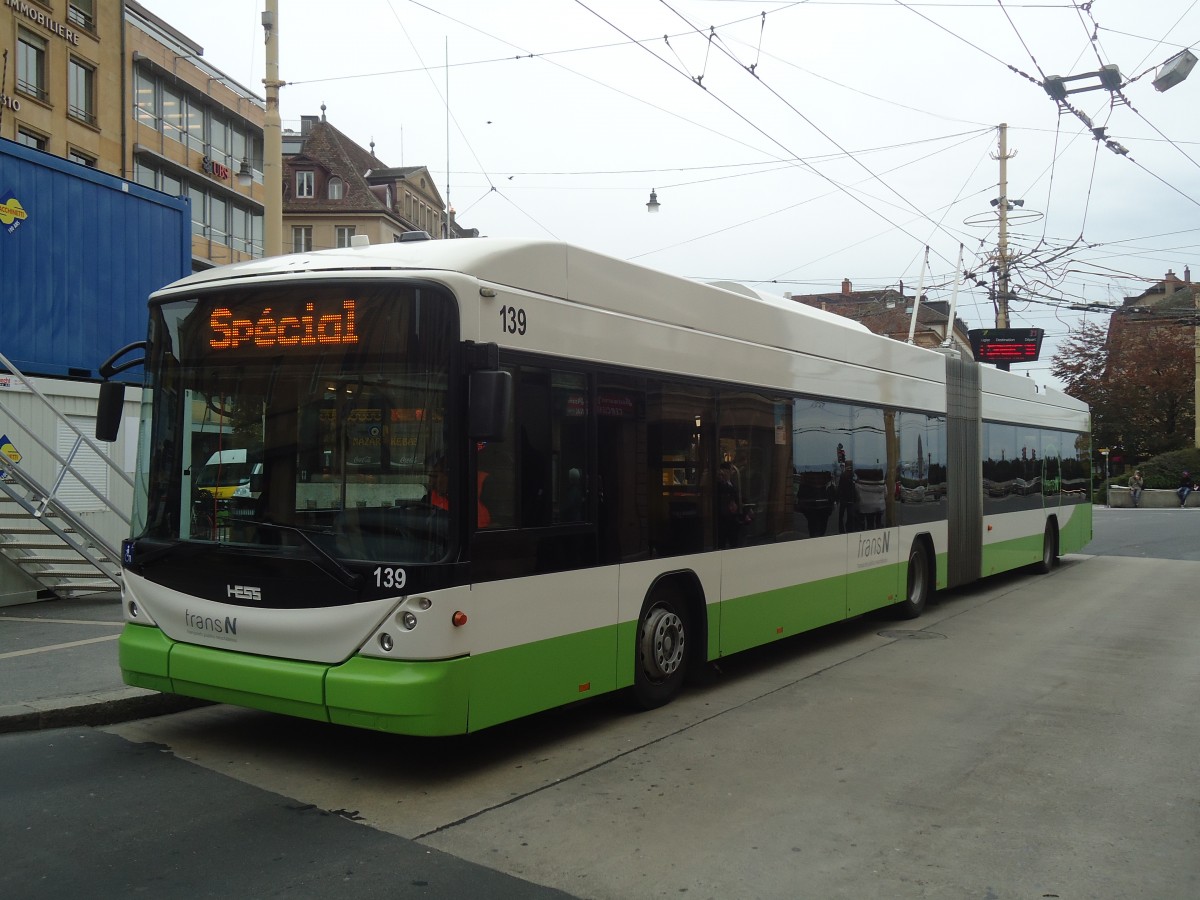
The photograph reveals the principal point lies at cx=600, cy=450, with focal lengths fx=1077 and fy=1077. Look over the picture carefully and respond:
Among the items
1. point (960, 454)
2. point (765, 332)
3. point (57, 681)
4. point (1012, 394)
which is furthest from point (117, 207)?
point (1012, 394)

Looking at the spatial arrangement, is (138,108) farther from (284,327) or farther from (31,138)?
(284,327)

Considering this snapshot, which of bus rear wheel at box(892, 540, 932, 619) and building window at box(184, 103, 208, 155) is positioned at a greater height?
building window at box(184, 103, 208, 155)

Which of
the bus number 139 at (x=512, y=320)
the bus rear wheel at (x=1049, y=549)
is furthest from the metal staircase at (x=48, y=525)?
the bus rear wheel at (x=1049, y=549)

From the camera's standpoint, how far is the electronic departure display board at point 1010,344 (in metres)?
29.9

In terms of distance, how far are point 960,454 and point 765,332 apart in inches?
235

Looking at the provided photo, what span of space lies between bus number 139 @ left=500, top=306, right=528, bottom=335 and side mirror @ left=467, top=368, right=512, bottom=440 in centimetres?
62

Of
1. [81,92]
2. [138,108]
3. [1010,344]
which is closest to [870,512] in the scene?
[1010,344]

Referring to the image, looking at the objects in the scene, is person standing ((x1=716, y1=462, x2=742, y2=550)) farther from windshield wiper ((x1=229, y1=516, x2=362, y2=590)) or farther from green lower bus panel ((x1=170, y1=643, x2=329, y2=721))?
green lower bus panel ((x1=170, y1=643, x2=329, y2=721))

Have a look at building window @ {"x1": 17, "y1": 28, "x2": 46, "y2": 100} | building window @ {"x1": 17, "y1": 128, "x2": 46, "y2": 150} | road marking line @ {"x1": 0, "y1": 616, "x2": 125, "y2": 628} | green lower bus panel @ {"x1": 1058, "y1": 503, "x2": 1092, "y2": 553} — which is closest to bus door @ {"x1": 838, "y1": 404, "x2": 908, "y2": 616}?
road marking line @ {"x1": 0, "y1": 616, "x2": 125, "y2": 628}

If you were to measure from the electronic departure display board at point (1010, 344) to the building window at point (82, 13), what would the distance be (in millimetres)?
30761

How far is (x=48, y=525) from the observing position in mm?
11414

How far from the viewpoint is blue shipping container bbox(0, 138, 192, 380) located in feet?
41.0

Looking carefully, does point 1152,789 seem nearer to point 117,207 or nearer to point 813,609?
point 813,609

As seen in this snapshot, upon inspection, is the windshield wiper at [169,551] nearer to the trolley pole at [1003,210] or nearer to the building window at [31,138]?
the trolley pole at [1003,210]
